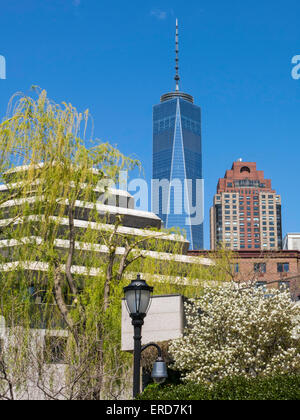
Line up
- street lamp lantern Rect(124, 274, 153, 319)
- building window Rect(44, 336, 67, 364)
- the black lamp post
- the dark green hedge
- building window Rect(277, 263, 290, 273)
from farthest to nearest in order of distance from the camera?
building window Rect(277, 263, 290, 273) < building window Rect(44, 336, 67, 364) < street lamp lantern Rect(124, 274, 153, 319) < the black lamp post < the dark green hedge

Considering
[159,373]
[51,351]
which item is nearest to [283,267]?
[51,351]

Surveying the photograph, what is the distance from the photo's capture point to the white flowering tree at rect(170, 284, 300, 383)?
18625 mm

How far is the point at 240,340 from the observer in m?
19.0

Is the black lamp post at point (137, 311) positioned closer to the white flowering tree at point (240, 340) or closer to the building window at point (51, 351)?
the building window at point (51, 351)

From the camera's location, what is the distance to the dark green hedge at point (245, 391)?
38.6 feet

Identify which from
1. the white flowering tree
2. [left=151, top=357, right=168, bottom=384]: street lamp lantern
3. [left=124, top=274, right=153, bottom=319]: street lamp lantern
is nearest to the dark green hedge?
[left=151, top=357, right=168, bottom=384]: street lamp lantern

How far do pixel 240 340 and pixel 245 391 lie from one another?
6806 mm

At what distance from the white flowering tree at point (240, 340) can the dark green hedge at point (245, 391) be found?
16.8ft

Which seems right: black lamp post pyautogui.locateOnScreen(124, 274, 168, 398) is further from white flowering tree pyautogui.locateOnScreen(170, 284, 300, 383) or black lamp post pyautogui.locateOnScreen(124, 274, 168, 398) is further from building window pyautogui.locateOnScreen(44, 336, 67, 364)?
white flowering tree pyautogui.locateOnScreen(170, 284, 300, 383)

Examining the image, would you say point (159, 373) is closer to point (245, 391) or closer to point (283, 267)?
point (245, 391)

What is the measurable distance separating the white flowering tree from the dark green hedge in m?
5.12

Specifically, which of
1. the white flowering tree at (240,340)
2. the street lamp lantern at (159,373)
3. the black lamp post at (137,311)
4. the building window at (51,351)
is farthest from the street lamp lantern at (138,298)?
the white flowering tree at (240,340)

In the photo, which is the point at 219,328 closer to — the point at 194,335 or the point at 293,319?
the point at 194,335
